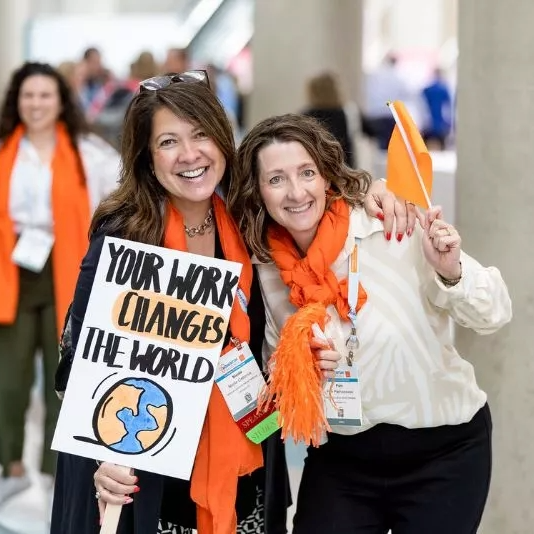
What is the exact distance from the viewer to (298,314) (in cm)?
289

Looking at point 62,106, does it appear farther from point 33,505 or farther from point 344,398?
point 344,398

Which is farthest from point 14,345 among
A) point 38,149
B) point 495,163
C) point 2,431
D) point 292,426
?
point 292,426

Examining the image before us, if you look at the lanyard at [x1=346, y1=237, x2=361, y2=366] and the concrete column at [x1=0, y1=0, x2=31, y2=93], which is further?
the concrete column at [x1=0, y1=0, x2=31, y2=93]

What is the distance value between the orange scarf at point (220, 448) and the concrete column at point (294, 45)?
9.09m

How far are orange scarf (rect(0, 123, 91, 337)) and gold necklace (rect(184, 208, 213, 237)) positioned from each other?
231 cm

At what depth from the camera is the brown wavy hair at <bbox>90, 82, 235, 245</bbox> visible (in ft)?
9.72

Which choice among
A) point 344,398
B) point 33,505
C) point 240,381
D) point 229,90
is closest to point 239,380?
point 240,381

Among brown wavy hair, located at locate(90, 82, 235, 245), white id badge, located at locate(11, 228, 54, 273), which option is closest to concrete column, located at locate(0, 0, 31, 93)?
white id badge, located at locate(11, 228, 54, 273)

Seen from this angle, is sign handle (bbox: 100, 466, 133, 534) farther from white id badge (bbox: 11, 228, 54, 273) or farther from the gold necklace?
white id badge (bbox: 11, 228, 54, 273)

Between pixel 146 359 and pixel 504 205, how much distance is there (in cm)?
164

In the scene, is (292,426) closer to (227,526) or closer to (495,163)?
(227,526)

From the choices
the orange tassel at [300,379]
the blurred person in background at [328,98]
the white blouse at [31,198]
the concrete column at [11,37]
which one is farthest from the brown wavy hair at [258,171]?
the concrete column at [11,37]

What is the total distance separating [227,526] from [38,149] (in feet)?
9.84

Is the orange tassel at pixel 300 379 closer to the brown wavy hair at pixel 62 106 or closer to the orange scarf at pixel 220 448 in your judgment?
the orange scarf at pixel 220 448
